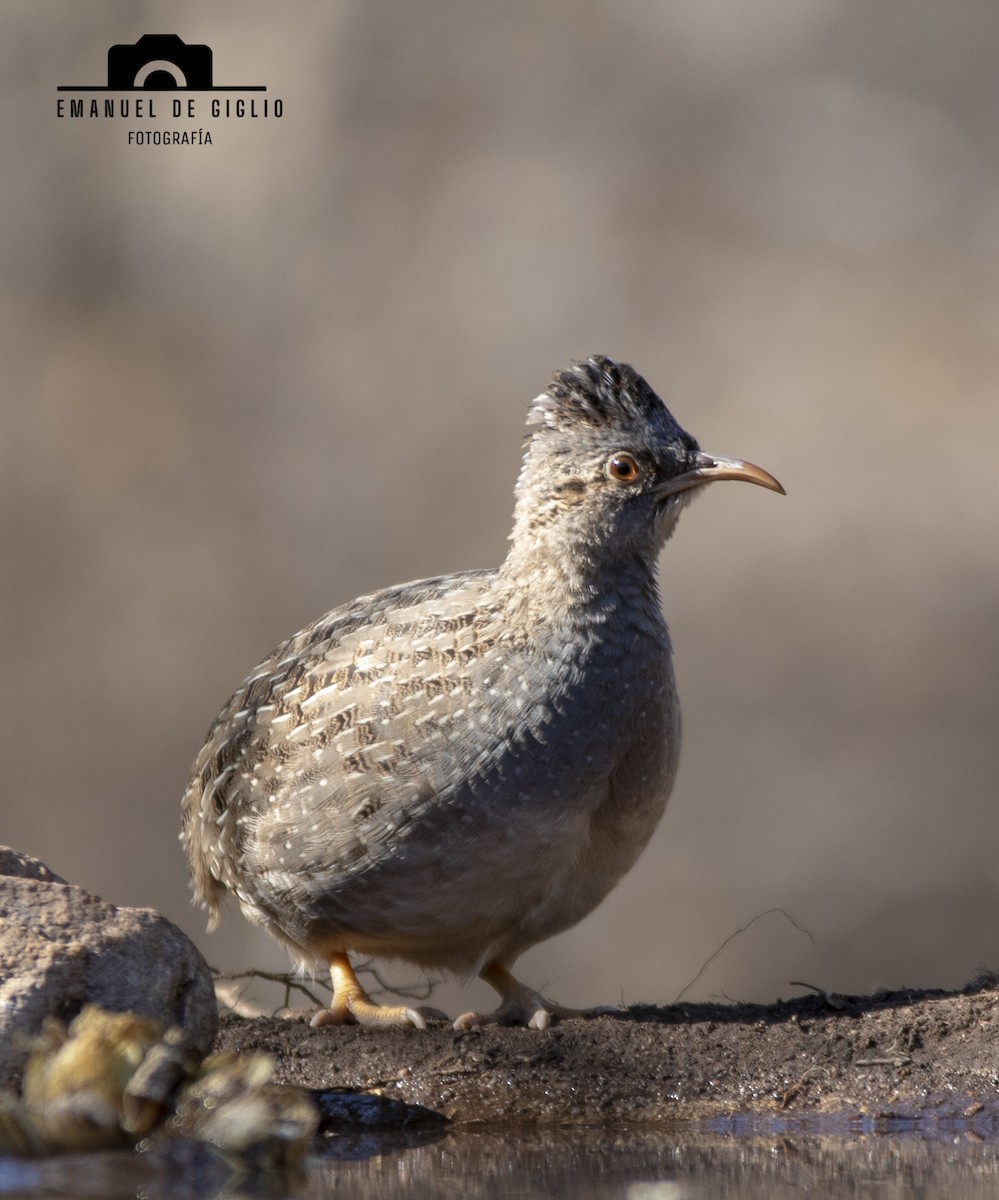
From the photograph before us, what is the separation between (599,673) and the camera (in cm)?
579

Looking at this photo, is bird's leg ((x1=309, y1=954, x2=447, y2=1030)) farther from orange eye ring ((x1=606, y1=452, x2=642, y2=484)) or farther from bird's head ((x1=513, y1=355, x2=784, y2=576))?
orange eye ring ((x1=606, y1=452, x2=642, y2=484))

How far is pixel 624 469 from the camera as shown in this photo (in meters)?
5.89

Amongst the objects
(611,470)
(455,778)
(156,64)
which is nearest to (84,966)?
(455,778)

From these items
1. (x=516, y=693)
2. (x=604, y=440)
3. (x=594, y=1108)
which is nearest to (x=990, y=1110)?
(x=594, y=1108)

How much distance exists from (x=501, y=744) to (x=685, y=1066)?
1.19 m

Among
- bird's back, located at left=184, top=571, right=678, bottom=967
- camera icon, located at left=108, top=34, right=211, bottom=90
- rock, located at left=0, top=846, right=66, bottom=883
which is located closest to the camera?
rock, located at left=0, top=846, right=66, bottom=883

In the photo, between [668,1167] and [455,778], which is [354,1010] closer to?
[455,778]

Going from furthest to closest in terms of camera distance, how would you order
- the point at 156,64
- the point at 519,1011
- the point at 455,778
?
the point at 156,64
the point at 519,1011
the point at 455,778

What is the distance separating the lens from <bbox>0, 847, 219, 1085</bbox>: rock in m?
4.32

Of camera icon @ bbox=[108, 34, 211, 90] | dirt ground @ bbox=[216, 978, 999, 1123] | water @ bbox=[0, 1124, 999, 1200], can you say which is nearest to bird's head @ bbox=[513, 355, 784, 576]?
dirt ground @ bbox=[216, 978, 999, 1123]

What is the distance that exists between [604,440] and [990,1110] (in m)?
2.54

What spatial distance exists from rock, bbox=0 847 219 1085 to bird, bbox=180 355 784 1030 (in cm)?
110

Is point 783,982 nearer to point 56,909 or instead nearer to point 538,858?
point 538,858

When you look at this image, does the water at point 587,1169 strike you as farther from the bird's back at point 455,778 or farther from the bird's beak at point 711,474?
the bird's beak at point 711,474
